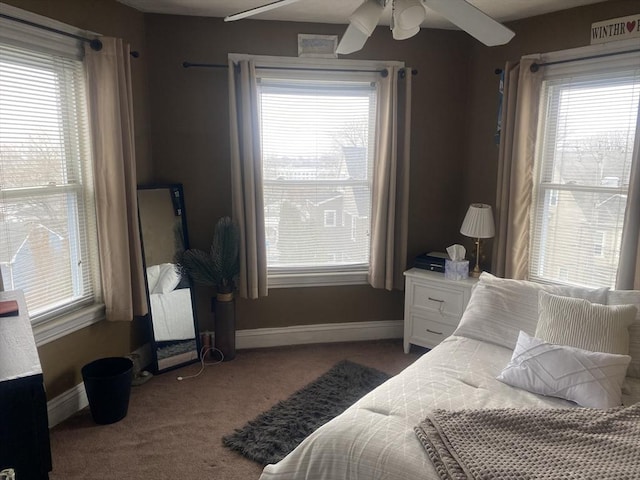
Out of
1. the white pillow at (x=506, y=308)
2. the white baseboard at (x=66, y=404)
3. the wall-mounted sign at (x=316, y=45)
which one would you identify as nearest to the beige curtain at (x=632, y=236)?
the white pillow at (x=506, y=308)

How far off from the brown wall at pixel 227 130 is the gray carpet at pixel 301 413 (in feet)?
2.20

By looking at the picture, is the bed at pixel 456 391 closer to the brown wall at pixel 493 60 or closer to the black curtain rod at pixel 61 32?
the brown wall at pixel 493 60

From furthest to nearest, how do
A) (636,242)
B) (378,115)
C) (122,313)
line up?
(378,115) < (122,313) < (636,242)

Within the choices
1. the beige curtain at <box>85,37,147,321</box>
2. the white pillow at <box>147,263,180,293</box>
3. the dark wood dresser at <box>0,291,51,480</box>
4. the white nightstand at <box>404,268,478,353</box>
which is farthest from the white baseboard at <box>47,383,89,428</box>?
the white nightstand at <box>404,268,478,353</box>

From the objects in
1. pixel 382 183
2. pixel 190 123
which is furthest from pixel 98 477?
pixel 382 183

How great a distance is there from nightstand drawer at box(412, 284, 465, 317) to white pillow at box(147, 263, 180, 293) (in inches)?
68.7

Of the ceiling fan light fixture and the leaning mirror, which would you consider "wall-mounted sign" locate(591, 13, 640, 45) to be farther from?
the leaning mirror

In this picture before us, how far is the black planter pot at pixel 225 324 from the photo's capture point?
353 centimetres

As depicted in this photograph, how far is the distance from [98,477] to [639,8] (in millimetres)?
3813

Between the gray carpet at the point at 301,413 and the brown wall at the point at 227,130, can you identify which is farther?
the brown wall at the point at 227,130

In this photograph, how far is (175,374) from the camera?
3.39 m

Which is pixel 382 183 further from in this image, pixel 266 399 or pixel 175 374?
pixel 175 374

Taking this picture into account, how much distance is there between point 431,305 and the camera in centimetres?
360

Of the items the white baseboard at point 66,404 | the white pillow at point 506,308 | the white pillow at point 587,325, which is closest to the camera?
the white pillow at point 587,325
